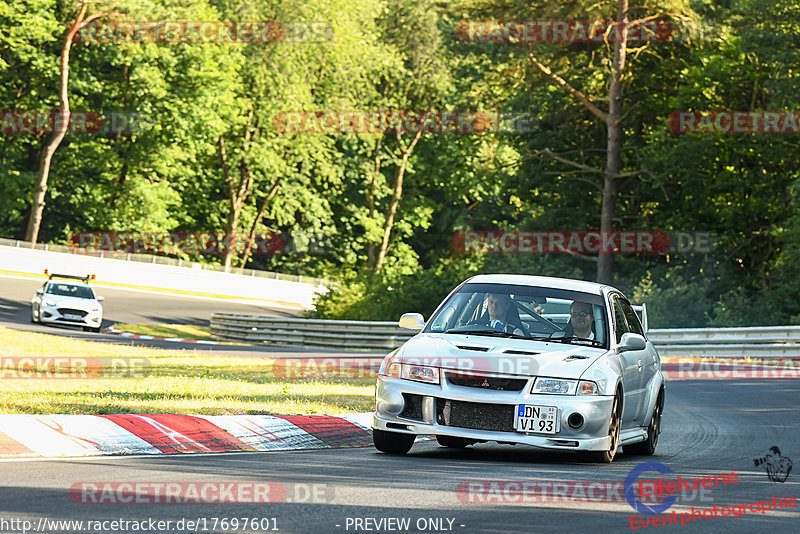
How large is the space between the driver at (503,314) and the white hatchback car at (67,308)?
2462 cm

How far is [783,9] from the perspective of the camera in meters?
34.5

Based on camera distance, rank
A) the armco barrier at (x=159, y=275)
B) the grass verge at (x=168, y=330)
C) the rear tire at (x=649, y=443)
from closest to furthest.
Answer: the rear tire at (x=649, y=443) < the grass verge at (x=168, y=330) < the armco barrier at (x=159, y=275)

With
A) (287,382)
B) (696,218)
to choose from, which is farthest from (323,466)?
(696,218)

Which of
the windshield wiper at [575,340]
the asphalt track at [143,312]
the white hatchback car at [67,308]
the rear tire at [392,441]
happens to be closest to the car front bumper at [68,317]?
the white hatchback car at [67,308]

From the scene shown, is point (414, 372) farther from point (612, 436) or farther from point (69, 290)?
point (69, 290)

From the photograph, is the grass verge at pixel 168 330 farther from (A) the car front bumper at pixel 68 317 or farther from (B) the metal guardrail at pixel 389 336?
(A) the car front bumper at pixel 68 317

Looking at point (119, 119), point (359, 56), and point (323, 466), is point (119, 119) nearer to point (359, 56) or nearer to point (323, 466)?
point (359, 56)

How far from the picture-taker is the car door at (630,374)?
1055cm

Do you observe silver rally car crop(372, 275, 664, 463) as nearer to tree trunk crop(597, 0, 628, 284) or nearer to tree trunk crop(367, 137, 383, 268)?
tree trunk crop(597, 0, 628, 284)

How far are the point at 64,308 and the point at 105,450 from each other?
25.4m

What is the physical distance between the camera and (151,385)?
15688 mm

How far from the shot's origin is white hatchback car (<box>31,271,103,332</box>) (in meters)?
33.6

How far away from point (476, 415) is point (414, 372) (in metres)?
0.68

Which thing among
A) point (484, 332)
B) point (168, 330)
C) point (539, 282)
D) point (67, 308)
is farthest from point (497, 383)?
point (168, 330)
